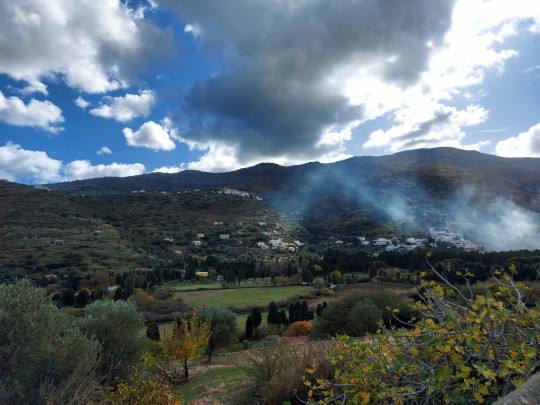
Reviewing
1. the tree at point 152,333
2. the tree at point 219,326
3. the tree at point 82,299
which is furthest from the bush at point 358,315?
the tree at point 82,299

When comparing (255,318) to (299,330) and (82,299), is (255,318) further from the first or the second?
(82,299)

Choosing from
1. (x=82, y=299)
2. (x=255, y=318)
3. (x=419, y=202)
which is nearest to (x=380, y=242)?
(x=419, y=202)

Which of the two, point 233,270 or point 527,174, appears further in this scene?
point 527,174

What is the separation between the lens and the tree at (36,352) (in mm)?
8555

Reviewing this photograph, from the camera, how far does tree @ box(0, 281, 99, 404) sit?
8.55 meters

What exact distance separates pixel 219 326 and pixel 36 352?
14764 mm

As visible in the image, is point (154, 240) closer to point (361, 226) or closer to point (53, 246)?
point (53, 246)

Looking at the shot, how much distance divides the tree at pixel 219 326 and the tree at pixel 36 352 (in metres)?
12.4

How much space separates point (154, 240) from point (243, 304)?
58.1 meters

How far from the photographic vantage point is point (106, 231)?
84312mm

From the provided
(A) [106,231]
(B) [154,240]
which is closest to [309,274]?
(B) [154,240]

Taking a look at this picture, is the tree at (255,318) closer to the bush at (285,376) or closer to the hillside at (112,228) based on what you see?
→ the bush at (285,376)

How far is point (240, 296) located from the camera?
47969 millimetres

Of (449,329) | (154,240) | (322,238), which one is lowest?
(322,238)
